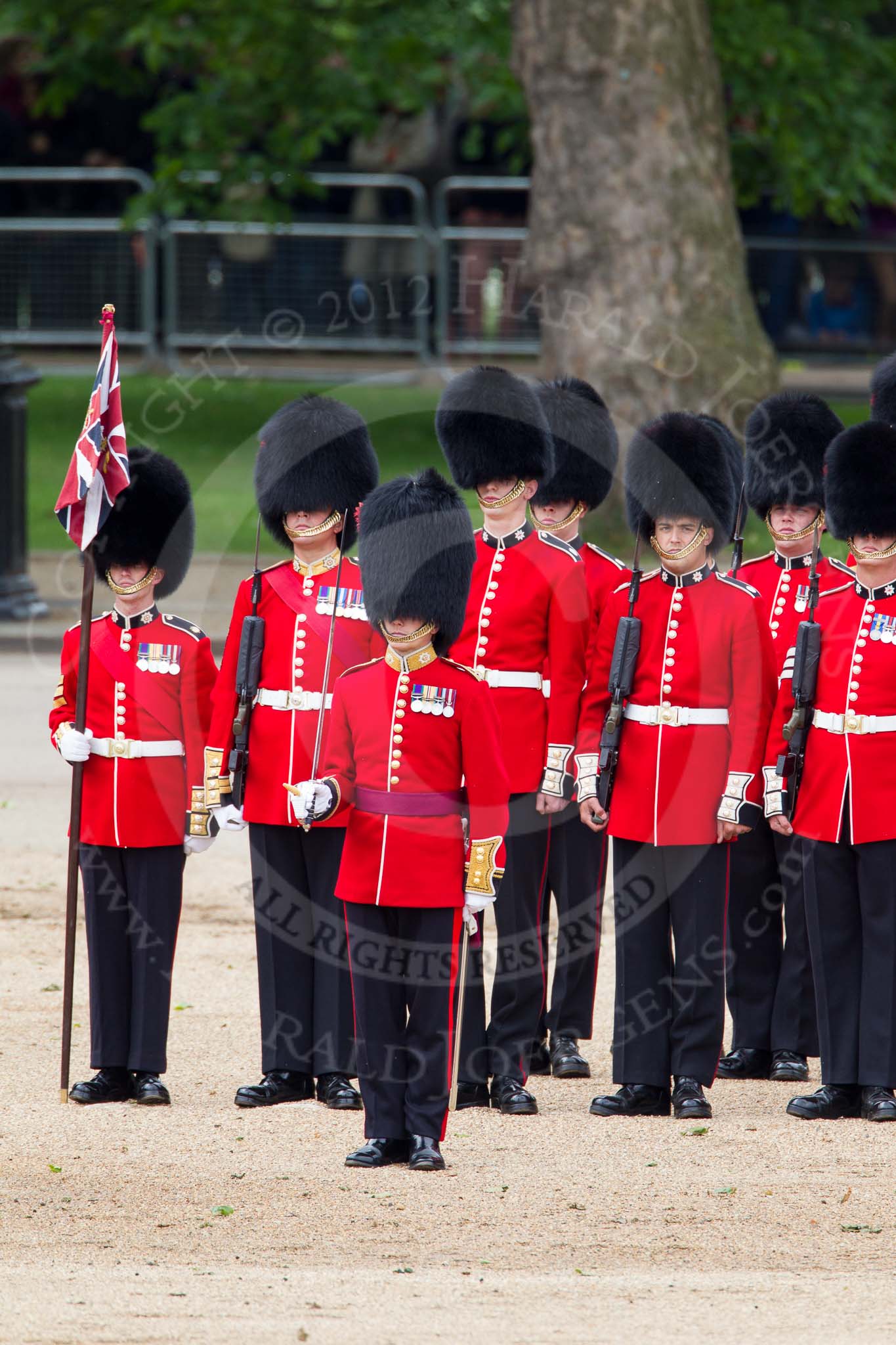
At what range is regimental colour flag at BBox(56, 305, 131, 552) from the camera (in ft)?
17.0

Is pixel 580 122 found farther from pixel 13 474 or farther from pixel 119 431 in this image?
pixel 119 431

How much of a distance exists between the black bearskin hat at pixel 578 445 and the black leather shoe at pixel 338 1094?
5.19 ft

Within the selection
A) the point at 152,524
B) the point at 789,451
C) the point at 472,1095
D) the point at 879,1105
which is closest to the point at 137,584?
the point at 152,524

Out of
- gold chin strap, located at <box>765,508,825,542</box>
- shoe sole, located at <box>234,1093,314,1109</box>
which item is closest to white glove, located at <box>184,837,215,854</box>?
shoe sole, located at <box>234,1093,314,1109</box>

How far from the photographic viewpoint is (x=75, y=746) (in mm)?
5086

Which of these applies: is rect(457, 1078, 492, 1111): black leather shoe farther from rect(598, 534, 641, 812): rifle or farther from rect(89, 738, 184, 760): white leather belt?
rect(89, 738, 184, 760): white leather belt

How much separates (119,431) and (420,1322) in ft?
7.82

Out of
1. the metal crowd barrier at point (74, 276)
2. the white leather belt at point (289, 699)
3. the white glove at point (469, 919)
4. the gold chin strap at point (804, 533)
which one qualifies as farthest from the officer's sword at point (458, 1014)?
the metal crowd barrier at point (74, 276)

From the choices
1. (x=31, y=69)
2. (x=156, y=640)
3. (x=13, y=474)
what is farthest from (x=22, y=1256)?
(x=31, y=69)

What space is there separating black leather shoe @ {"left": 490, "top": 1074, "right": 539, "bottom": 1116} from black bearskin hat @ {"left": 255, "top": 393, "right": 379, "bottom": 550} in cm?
131

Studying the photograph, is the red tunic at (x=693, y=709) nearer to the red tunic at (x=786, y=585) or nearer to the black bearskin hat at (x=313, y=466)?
the red tunic at (x=786, y=585)

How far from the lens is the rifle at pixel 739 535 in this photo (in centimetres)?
568

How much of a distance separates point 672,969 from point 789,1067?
52 centimetres

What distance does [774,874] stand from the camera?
222 inches
